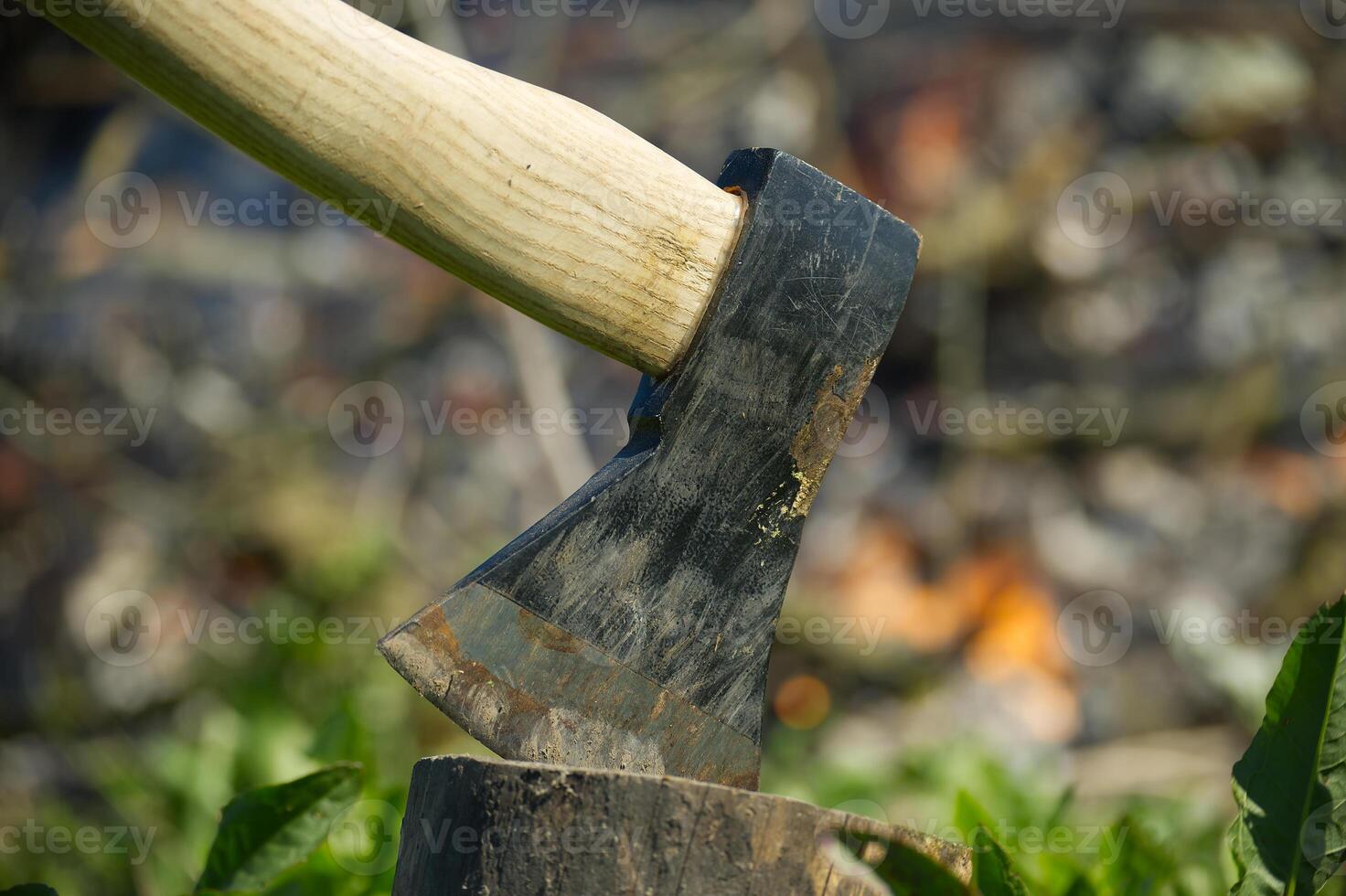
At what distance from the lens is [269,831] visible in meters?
1.03

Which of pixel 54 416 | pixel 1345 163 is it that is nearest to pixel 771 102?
pixel 1345 163

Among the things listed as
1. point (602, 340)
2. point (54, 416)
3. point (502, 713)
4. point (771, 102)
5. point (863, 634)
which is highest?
point (771, 102)

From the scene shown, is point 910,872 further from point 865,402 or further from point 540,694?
point 865,402

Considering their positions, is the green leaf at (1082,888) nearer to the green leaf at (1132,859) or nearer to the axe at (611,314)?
the green leaf at (1132,859)

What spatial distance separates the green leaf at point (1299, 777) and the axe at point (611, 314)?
43cm

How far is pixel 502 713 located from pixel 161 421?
314 cm

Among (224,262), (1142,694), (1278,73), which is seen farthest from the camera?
(224,262)

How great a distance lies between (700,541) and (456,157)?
425mm

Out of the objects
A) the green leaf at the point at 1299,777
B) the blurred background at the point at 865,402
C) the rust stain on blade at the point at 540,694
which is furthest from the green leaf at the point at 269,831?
the blurred background at the point at 865,402

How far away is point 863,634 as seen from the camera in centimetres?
314

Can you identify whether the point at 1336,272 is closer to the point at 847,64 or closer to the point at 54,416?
the point at 847,64

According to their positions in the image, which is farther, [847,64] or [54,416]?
[847,64]

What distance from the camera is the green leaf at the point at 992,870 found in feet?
2.75

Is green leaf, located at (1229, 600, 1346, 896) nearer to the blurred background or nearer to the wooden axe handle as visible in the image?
the wooden axe handle
